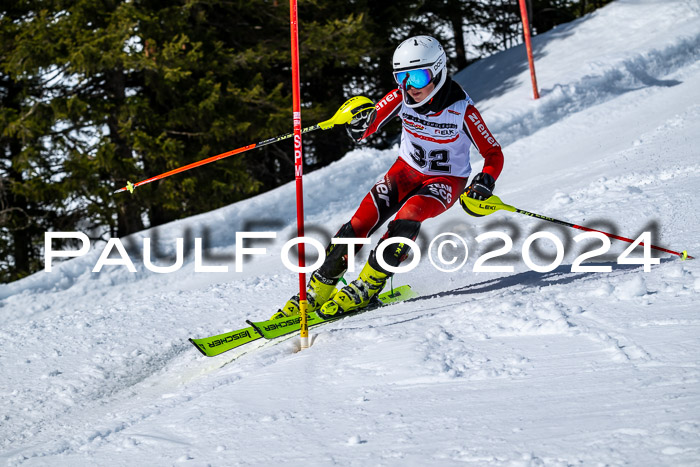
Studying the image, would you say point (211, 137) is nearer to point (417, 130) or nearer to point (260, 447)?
point (417, 130)

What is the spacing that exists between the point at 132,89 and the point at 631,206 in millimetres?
9024

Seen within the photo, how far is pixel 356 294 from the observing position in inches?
193

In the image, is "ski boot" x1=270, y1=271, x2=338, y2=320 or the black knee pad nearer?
the black knee pad

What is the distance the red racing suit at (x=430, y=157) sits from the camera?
494cm

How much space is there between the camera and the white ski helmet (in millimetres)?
4730

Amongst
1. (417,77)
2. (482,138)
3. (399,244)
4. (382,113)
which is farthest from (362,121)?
(399,244)

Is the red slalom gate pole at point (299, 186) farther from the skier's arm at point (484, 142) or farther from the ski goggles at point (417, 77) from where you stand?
the skier's arm at point (484, 142)

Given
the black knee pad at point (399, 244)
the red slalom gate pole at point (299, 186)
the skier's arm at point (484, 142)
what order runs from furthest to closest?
the skier's arm at point (484, 142) < the black knee pad at point (399, 244) < the red slalom gate pole at point (299, 186)

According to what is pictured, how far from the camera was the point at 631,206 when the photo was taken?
A: 6453mm

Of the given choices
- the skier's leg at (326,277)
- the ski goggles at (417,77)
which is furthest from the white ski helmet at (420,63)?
the skier's leg at (326,277)

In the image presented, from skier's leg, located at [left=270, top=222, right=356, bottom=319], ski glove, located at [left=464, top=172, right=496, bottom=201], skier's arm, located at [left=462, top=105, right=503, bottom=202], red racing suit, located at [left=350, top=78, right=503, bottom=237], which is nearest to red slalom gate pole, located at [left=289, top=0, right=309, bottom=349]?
skier's leg, located at [left=270, top=222, right=356, bottom=319]

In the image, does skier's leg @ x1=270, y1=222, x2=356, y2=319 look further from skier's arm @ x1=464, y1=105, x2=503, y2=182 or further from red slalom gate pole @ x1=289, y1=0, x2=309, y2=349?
skier's arm @ x1=464, y1=105, x2=503, y2=182

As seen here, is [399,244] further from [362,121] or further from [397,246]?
[362,121]

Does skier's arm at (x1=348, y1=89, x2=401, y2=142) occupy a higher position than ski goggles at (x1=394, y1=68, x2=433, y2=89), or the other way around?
ski goggles at (x1=394, y1=68, x2=433, y2=89)
